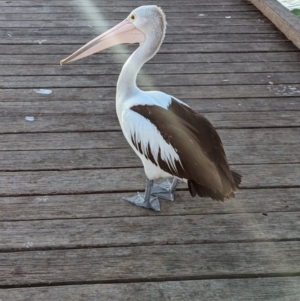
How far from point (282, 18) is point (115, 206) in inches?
125

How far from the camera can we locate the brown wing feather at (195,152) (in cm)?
223

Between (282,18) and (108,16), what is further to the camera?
(108,16)

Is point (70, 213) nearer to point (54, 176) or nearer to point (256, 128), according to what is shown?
point (54, 176)

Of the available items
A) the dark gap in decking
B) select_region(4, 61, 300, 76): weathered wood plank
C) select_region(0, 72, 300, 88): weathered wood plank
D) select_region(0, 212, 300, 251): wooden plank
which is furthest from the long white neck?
select_region(4, 61, 300, 76): weathered wood plank

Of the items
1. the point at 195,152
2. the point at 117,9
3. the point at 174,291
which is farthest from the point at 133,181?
the point at 117,9

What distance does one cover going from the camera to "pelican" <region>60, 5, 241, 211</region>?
7.38 ft

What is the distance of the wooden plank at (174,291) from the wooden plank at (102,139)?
112 cm

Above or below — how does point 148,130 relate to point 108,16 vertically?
Result: above

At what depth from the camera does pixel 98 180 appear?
106 inches

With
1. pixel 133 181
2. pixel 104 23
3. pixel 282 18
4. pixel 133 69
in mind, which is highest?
pixel 133 69

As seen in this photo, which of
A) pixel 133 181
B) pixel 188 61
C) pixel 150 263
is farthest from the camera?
pixel 188 61

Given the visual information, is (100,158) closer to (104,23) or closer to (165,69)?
(165,69)

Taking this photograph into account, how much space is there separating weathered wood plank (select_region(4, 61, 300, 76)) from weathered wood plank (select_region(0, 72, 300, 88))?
36 mm

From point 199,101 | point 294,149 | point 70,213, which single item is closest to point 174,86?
Answer: point 199,101
